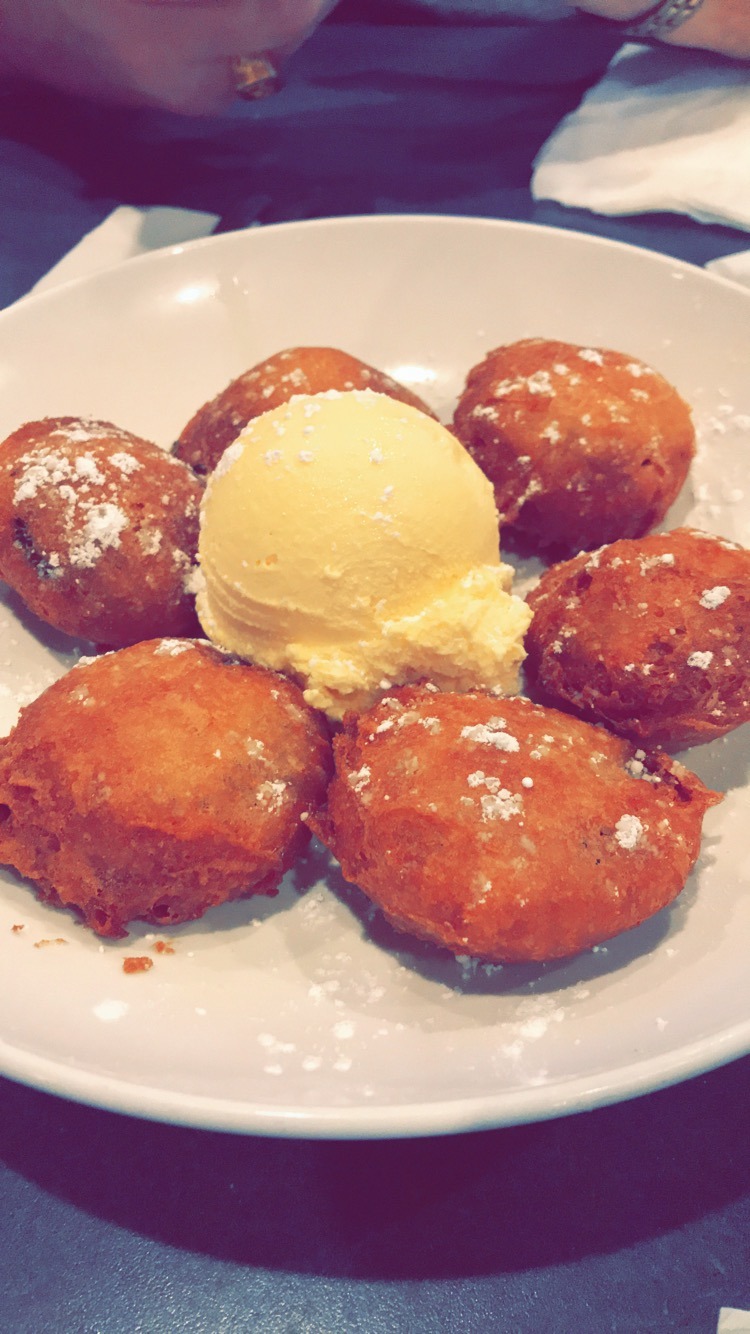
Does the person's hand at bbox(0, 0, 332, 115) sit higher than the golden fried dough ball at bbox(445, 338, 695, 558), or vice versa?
the person's hand at bbox(0, 0, 332, 115)

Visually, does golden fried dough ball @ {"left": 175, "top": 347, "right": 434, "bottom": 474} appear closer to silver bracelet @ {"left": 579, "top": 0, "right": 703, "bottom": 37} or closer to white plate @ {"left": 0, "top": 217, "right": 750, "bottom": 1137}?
white plate @ {"left": 0, "top": 217, "right": 750, "bottom": 1137}

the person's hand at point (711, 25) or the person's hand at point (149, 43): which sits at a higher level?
the person's hand at point (149, 43)

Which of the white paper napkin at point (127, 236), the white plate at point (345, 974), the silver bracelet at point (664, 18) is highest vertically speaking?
the silver bracelet at point (664, 18)

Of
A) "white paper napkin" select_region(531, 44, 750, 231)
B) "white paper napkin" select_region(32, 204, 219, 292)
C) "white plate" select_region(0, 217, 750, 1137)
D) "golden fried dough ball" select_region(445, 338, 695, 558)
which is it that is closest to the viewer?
"white plate" select_region(0, 217, 750, 1137)

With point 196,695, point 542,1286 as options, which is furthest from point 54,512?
point 542,1286

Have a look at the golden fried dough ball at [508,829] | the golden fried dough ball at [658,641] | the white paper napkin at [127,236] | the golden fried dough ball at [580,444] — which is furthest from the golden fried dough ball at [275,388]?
the white paper napkin at [127,236]

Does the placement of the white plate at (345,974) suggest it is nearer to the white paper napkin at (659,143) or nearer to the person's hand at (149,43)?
the white paper napkin at (659,143)

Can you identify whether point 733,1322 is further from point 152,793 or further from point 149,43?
point 149,43

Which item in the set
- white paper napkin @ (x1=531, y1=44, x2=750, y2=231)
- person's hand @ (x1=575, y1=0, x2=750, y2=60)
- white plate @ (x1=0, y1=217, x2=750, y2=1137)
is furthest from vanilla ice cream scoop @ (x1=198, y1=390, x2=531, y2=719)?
person's hand @ (x1=575, y1=0, x2=750, y2=60)
